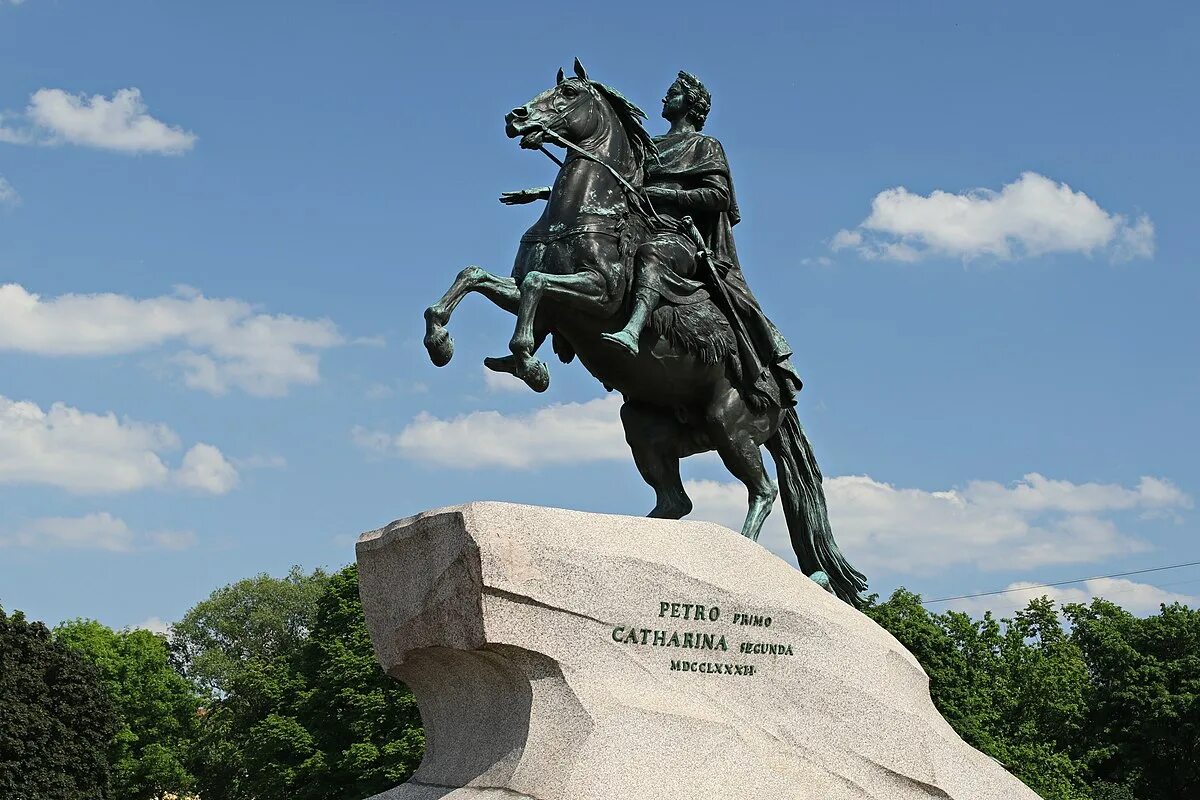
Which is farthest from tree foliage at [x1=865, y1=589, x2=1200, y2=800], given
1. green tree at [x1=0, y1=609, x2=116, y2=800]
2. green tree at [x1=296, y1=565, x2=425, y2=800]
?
green tree at [x1=0, y1=609, x2=116, y2=800]

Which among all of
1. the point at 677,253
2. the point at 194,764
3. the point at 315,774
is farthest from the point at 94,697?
the point at 677,253

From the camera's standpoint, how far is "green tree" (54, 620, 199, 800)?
40875 mm

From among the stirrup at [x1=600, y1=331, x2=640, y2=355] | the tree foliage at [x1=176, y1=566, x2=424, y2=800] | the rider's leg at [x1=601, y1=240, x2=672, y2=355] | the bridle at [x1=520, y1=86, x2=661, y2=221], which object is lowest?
the tree foliage at [x1=176, y1=566, x2=424, y2=800]

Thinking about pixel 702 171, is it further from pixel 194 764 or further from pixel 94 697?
pixel 194 764

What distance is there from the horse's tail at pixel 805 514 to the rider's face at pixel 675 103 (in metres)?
2.57

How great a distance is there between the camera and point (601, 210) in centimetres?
1026

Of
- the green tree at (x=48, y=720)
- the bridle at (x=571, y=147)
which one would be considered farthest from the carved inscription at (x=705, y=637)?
the green tree at (x=48, y=720)

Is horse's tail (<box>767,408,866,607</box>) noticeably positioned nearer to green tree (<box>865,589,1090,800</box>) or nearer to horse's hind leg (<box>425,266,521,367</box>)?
horse's hind leg (<box>425,266,521,367</box>)

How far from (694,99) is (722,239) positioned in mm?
1279

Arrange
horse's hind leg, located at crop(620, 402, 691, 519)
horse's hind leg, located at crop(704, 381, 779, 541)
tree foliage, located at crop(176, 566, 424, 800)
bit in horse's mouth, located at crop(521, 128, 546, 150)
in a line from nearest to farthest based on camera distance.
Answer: bit in horse's mouth, located at crop(521, 128, 546, 150)
horse's hind leg, located at crop(704, 381, 779, 541)
horse's hind leg, located at crop(620, 402, 691, 519)
tree foliage, located at crop(176, 566, 424, 800)

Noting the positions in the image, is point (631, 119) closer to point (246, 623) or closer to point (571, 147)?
point (571, 147)

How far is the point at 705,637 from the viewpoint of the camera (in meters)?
8.83

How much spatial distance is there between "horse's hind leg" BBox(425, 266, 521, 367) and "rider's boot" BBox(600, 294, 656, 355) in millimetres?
730

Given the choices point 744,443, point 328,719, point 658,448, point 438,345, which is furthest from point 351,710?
point 438,345
